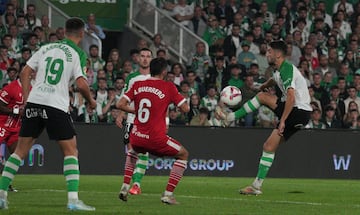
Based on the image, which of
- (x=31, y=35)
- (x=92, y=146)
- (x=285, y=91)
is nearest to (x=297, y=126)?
(x=285, y=91)

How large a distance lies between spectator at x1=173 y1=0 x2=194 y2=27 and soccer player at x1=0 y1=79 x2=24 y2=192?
12416 mm

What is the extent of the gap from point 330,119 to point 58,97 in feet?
48.0

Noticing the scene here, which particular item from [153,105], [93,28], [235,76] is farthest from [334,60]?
[153,105]

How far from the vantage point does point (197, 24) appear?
30.1m

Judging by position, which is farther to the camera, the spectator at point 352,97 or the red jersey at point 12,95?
the spectator at point 352,97

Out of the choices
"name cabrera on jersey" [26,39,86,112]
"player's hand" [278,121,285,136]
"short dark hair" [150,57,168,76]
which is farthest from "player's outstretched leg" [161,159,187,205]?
"player's hand" [278,121,285,136]

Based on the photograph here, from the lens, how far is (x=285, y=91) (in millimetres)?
17125

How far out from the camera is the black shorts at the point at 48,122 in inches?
517

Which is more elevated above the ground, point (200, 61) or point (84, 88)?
point (200, 61)

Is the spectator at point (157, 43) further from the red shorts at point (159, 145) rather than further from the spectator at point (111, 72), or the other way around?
the red shorts at point (159, 145)

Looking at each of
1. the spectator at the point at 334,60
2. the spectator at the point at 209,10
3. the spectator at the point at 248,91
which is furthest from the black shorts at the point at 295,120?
the spectator at the point at 209,10

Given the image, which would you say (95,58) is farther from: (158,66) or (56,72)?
(56,72)

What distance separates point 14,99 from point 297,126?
4.59 m

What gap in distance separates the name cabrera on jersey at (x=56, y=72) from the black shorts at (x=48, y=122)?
0.07m
